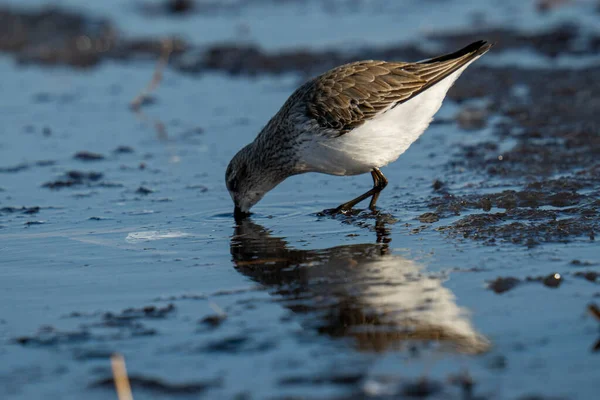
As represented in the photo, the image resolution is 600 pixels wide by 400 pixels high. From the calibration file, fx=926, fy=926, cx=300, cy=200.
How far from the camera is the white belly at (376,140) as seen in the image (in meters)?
6.96

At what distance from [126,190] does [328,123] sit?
82.6 inches

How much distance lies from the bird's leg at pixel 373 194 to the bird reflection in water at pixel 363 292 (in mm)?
553

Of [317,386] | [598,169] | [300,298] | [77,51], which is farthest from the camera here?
[77,51]

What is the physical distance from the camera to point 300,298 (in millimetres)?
5219

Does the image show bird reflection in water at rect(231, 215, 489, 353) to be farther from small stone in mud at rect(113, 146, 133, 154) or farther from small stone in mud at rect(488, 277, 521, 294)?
small stone in mud at rect(113, 146, 133, 154)

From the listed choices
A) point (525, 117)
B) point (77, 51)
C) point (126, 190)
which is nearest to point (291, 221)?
point (126, 190)

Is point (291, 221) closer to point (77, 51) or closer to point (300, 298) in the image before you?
point (300, 298)

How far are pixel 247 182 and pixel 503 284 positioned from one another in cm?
270

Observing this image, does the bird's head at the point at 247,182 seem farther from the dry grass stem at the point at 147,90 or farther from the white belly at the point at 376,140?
Result: the dry grass stem at the point at 147,90

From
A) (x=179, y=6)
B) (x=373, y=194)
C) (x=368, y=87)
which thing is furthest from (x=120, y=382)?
(x=179, y=6)

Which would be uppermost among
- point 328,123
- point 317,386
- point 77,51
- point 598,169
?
point 77,51

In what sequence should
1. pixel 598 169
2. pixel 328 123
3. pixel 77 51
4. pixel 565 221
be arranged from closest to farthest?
pixel 565 221, pixel 328 123, pixel 598 169, pixel 77 51

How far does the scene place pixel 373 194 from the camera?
7355 millimetres

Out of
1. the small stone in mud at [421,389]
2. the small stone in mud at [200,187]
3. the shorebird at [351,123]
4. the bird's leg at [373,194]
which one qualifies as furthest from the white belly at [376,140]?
the small stone in mud at [421,389]
